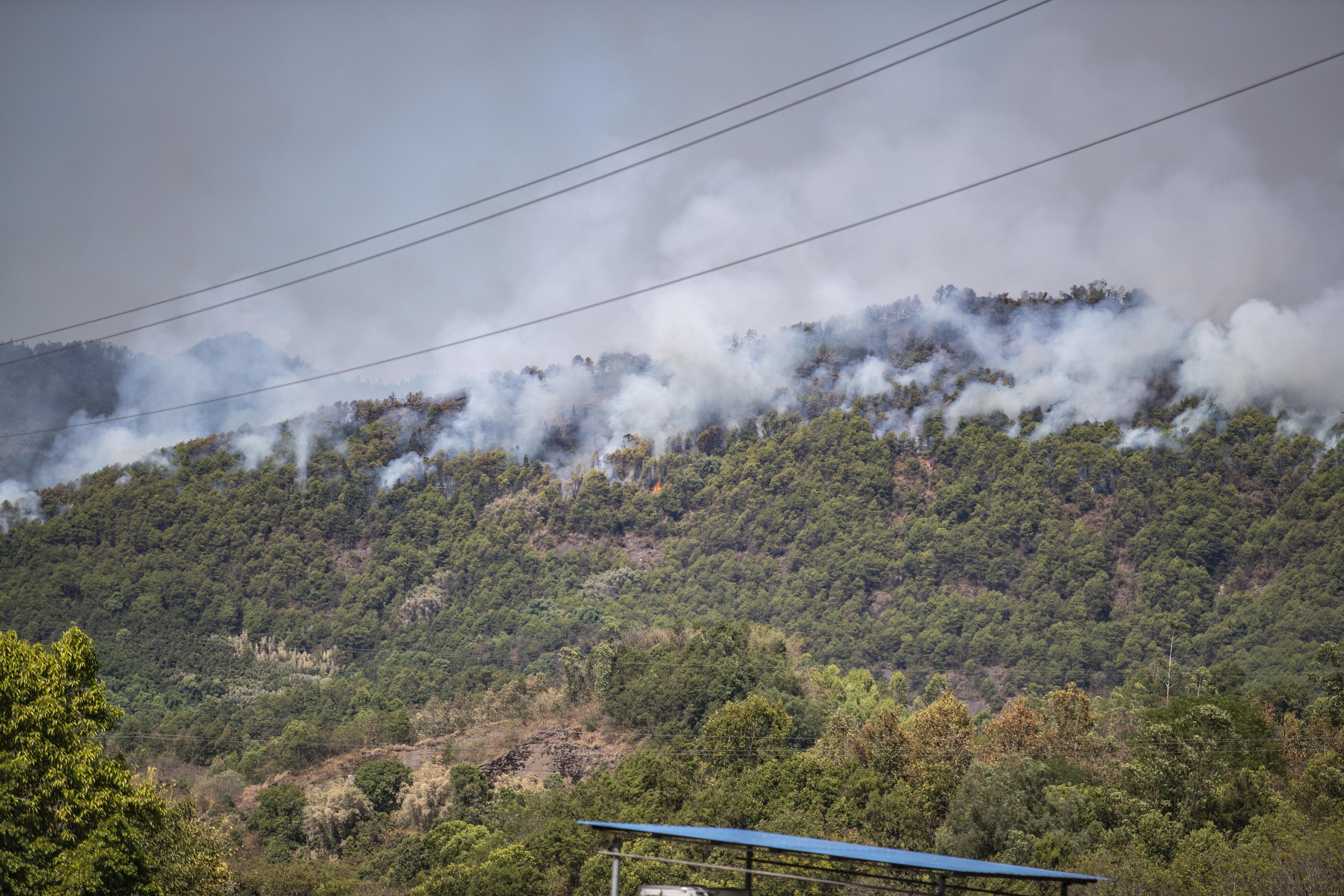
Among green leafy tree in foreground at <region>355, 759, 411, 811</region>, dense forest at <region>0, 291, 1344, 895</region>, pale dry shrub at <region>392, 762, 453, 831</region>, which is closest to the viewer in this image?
dense forest at <region>0, 291, 1344, 895</region>

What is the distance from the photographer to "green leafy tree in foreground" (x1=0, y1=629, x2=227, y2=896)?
2409 cm

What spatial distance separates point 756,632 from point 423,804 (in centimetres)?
4094

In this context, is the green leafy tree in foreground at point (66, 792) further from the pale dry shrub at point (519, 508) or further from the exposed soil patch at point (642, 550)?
the pale dry shrub at point (519, 508)

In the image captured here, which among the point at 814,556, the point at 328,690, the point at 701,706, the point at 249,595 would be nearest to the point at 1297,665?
the point at 701,706

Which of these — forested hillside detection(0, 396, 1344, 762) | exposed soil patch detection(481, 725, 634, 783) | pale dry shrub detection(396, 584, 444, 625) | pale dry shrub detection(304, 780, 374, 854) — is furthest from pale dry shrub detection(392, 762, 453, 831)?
pale dry shrub detection(396, 584, 444, 625)

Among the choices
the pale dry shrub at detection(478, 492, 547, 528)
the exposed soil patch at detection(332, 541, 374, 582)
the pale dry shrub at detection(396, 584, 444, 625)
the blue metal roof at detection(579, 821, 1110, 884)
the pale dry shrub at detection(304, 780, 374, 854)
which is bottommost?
the pale dry shrub at detection(304, 780, 374, 854)

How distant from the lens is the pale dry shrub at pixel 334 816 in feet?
248

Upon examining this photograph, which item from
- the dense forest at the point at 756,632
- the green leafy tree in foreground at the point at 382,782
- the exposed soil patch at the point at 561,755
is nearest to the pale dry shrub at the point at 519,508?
the dense forest at the point at 756,632

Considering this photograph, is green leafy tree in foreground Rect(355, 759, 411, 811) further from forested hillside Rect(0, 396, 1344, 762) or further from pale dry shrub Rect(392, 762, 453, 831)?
forested hillside Rect(0, 396, 1344, 762)

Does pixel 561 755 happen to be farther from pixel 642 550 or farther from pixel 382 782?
pixel 642 550

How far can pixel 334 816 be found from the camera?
75.8m

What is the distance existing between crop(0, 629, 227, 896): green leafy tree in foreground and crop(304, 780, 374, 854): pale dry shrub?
49.7m

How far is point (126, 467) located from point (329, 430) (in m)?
33.5

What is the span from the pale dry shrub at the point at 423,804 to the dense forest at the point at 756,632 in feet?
0.91
